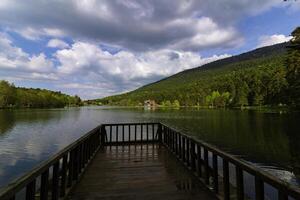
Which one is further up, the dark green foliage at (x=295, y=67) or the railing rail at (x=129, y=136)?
the dark green foliage at (x=295, y=67)

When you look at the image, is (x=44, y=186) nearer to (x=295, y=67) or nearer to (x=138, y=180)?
(x=138, y=180)

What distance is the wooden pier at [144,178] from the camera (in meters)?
3.44

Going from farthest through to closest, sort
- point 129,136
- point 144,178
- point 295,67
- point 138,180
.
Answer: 1. point 295,67
2. point 129,136
3. point 144,178
4. point 138,180

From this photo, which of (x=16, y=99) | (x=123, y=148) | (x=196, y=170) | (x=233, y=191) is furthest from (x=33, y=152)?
(x=16, y=99)

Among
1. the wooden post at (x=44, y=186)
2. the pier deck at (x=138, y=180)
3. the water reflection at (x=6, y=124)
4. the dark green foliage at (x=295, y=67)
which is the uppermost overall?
the dark green foliage at (x=295, y=67)

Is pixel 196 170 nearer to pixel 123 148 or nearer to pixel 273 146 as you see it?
pixel 123 148

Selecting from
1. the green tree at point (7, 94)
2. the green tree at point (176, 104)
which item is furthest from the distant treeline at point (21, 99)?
the green tree at point (176, 104)

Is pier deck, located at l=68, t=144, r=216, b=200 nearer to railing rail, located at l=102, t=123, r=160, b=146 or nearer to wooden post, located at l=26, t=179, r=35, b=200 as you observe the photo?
wooden post, located at l=26, t=179, r=35, b=200

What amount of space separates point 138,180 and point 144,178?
0.68ft

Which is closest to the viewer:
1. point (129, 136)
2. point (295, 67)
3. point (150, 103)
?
point (129, 136)

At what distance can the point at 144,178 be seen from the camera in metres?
6.32

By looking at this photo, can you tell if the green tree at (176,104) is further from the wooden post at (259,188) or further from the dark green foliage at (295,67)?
the wooden post at (259,188)

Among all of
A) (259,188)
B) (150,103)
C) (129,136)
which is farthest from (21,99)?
(259,188)

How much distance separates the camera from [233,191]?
5066mm
